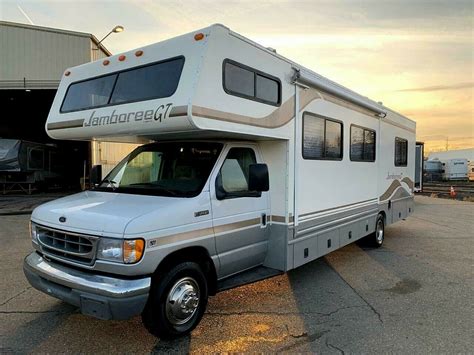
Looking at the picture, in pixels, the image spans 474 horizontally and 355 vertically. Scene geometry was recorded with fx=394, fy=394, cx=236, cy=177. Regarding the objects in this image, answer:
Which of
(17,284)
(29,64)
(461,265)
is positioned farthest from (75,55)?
(461,265)

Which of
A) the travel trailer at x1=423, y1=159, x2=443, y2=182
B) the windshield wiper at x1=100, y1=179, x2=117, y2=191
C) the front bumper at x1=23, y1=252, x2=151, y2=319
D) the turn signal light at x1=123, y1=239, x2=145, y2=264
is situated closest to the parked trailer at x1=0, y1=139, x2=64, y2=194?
the windshield wiper at x1=100, y1=179, x2=117, y2=191

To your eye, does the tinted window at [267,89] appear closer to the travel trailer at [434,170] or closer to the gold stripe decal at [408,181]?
the gold stripe decal at [408,181]

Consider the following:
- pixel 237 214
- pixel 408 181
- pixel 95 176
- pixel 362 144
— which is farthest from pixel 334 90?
pixel 408 181

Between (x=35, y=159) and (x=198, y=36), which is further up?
(x=198, y=36)

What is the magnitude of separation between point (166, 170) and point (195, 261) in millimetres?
1207

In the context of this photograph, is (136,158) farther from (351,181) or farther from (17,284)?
(351,181)

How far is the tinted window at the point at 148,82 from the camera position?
4152mm

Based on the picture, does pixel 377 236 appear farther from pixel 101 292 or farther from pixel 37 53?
pixel 37 53

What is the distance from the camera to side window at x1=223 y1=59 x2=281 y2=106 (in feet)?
14.2

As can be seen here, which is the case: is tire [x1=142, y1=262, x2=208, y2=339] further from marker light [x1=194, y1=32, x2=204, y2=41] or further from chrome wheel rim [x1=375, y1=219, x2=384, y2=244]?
chrome wheel rim [x1=375, y1=219, x2=384, y2=244]

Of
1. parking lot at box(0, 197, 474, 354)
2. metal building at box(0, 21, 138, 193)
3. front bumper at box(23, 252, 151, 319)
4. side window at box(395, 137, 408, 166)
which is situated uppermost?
metal building at box(0, 21, 138, 193)

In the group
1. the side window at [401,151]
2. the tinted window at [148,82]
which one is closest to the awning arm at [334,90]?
the side window at [401,151]

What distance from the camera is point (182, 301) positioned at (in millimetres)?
3988

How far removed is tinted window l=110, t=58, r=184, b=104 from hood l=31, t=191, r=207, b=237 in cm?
112
